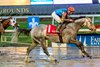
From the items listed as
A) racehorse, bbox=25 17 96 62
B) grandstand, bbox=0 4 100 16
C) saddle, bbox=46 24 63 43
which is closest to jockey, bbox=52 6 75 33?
saddle, bbox=46 24 63 43

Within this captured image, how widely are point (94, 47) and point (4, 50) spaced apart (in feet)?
12.7

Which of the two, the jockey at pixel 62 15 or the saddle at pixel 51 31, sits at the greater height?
the jockey at pixel 62 15

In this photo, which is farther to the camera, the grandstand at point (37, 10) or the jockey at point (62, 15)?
the grandstand at point (37, 10)

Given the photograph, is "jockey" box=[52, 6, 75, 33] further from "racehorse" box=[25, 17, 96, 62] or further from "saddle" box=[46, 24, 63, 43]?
"racehorse" box=[25, 17, 96, 62]

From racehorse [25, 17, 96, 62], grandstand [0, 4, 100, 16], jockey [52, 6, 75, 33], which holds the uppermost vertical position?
jockey [52, 6, 75, 33]

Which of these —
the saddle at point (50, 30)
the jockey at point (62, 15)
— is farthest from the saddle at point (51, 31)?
the jockey at point (62, 15)

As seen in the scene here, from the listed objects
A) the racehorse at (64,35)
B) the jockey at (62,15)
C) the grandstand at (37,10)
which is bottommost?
the grandstand at (37,10)

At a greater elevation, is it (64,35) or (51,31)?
(51,31)

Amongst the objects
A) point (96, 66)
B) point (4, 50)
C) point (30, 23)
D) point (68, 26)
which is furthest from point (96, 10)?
point (96, 66)

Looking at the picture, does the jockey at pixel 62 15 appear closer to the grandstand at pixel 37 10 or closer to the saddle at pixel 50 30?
the saddle at pixel 50 30

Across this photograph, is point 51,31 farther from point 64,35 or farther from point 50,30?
point 64,35

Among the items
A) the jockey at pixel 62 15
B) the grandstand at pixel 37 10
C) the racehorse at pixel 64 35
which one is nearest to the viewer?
the jockey at pixel 62 15

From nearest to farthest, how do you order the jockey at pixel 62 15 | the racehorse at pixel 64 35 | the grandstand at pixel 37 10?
the jockey at pixel 62 15 < the racehorse at pixel 64 35 < the grandstand at pixel 37 10

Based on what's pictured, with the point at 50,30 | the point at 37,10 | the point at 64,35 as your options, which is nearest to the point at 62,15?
the point at 50,30
